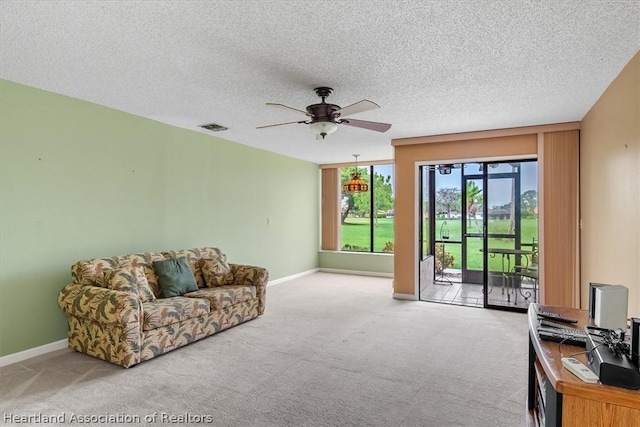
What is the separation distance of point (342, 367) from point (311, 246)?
5159mm

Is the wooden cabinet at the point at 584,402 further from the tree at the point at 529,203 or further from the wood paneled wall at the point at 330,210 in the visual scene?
the wood paneled wall at the point at 330,210

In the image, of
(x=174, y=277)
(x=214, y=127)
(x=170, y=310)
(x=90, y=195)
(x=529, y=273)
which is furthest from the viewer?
(x=529, y=273)

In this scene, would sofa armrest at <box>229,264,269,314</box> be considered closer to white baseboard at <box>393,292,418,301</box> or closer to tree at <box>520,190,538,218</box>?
white baseboard at <box>393,292,418,301</box>

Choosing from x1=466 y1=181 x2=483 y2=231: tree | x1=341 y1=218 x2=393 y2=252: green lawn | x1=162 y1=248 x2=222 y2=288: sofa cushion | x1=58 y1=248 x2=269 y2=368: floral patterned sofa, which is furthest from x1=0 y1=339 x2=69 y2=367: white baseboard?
x1=466 y1=181 x2=483 y2=231: tree

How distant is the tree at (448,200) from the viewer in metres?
6.83

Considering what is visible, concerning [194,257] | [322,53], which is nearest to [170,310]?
[194,257]

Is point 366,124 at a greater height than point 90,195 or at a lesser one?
greater

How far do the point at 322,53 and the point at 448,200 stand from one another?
5040mm

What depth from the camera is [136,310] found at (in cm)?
320

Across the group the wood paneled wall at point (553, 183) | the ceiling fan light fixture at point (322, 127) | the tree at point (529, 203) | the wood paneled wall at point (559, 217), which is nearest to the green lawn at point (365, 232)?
the wood paneled wall at point (553, 183)

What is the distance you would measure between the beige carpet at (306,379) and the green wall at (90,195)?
0.76 metres

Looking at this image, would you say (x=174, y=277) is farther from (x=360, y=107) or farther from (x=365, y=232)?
(x=365, y=232)

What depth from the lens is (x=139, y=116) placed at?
450 centimetres

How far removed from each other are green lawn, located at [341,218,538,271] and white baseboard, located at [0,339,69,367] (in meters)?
5.56
